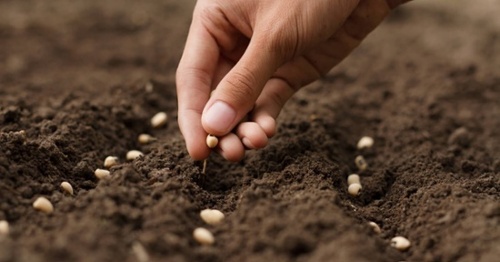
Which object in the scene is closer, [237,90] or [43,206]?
[43,206]

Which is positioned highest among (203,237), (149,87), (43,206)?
(149,87)

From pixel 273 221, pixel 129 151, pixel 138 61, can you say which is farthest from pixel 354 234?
pixel 138 61

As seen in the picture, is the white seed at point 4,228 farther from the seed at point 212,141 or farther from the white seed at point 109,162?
the seed at point 212,141

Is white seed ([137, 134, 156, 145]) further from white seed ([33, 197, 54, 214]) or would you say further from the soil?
white seed ([33, 197, 54, 214])

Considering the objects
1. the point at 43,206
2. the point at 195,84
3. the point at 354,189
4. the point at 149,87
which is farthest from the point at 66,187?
the point at 149,87

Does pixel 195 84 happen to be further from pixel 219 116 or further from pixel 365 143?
pixel 365 143
